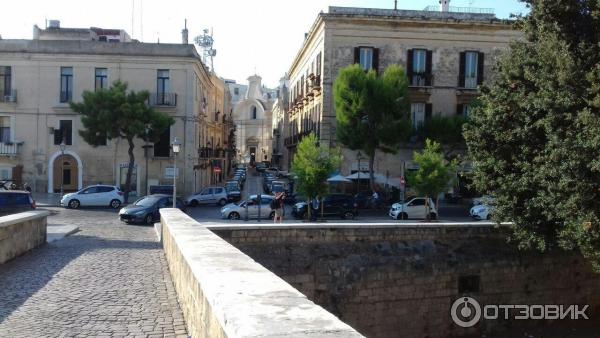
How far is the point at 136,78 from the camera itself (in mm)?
34469

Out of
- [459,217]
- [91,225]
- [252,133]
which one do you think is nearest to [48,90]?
[91,225]

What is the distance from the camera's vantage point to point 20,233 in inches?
451

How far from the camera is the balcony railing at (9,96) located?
33562 mm

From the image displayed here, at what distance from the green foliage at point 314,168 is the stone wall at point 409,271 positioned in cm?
1026

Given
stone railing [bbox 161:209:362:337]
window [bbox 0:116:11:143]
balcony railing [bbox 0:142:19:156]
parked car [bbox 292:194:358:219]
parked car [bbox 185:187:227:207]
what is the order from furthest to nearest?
window [bbox 0:116:11:143] → balcony railing [bbox 0:142:19:156] → parked car [bbox 185:187:227:207] → parked car [bbox 292:194:358:219] → stone railing [bbox 161:209:362:337]

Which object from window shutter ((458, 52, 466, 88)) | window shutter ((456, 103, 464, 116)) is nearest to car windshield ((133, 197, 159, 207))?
window shutter ((456, 103, 464, 116))

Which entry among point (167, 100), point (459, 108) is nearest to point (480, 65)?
point (459, 108)

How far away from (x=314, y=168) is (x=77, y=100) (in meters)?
17.6

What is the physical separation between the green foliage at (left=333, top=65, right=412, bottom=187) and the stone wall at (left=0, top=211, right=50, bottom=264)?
19807 mm

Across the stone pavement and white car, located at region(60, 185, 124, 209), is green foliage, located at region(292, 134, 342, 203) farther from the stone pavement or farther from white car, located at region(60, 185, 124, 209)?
the stone pavement

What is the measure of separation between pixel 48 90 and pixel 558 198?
3104 cm

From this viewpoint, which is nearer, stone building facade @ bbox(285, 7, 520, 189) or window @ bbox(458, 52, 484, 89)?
stone building facade @ bbox(285, 7, 520, 189)

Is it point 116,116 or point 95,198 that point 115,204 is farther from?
point 116,116

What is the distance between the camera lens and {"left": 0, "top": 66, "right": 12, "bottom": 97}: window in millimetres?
33781
